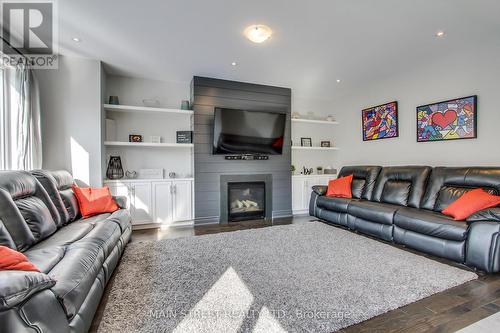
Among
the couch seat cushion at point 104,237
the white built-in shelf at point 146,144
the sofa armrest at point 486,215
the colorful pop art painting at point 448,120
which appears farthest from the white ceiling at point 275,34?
the couch seat cushion at point 104,237

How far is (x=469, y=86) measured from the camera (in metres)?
3.25

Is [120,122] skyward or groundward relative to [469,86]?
groundward

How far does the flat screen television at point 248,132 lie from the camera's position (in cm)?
417

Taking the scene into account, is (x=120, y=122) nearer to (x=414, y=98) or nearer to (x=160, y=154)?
(x=160, y=154)

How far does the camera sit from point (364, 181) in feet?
13.4

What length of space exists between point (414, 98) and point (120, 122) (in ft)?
16.3

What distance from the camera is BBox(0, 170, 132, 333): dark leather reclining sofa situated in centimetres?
97

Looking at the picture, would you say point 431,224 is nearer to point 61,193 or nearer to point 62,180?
point 61,193

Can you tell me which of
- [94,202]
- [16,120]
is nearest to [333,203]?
[94,202]

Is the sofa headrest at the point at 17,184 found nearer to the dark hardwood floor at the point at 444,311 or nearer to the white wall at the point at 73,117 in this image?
the dark hardwood floor at the point at 444,311

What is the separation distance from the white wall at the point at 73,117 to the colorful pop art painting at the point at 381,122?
4.72 m

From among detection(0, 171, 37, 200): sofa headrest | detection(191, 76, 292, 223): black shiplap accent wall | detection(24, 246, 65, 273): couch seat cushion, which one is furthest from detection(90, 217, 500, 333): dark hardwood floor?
detection(191, 76, 292, 223): black shiplap accent wall

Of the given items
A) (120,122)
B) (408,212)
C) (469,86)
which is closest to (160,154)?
(120,122)

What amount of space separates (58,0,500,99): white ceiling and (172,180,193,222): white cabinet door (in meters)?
1.89
